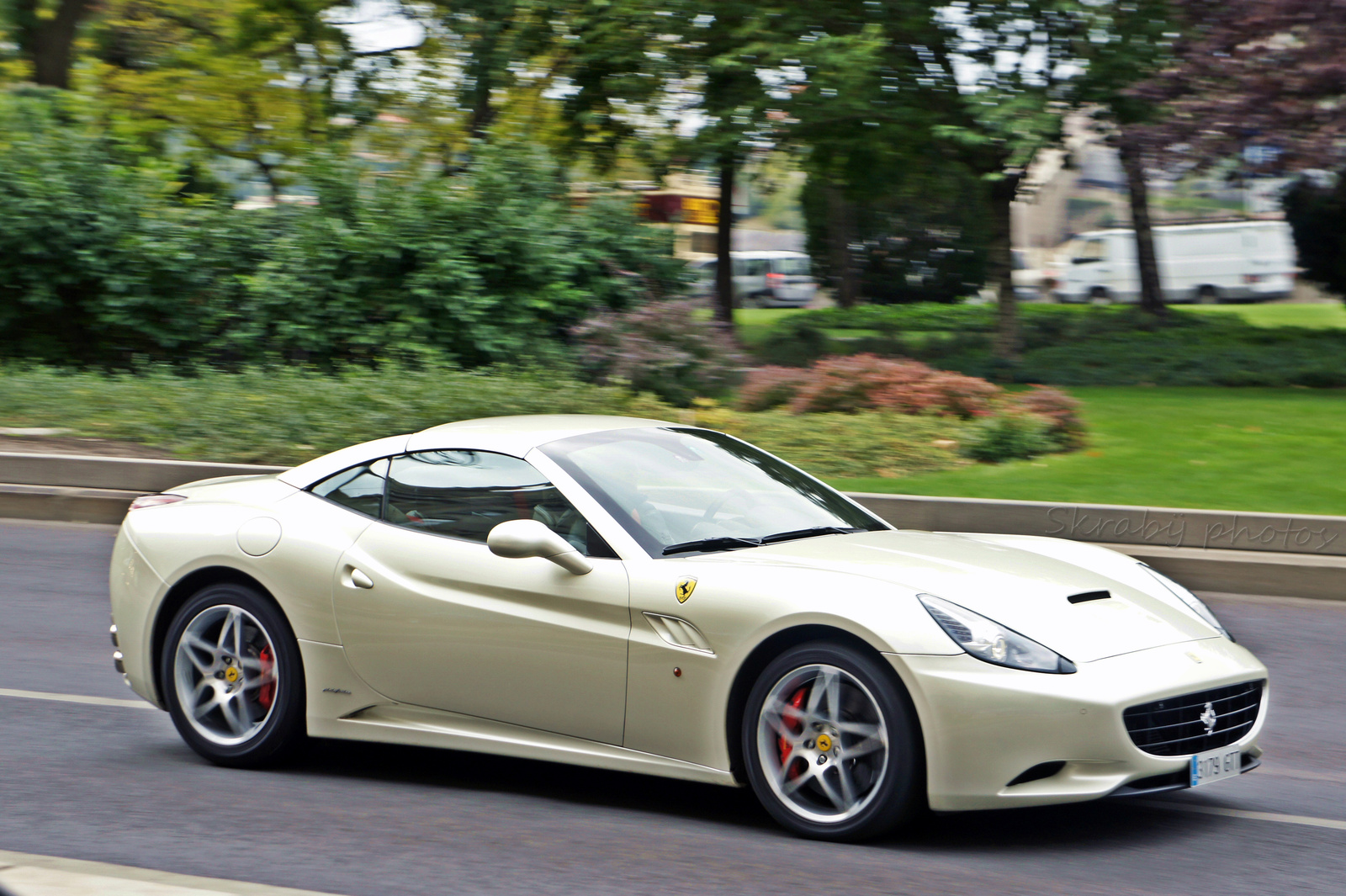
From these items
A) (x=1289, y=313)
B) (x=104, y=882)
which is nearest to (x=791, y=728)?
(x=104, y=882)

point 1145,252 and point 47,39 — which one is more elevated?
point 47,39

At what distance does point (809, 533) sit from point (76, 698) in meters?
3.69

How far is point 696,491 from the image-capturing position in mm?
5320

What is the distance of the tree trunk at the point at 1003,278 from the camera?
2253 cm

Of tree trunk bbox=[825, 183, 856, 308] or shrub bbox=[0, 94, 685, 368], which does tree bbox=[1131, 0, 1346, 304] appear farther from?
tree trunk bbox=[825, 183, 856, 308]

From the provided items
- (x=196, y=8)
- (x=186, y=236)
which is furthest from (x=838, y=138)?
(x=196, y=8)

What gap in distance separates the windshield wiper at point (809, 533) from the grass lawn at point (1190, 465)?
6.71m

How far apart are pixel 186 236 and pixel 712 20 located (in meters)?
8.17

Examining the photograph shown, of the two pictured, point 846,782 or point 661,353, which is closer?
point 846,782

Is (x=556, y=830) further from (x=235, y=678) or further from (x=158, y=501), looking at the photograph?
(x=158, y=501)

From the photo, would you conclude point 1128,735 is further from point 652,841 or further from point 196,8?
point 196,8

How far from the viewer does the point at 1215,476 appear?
13055 millimetres

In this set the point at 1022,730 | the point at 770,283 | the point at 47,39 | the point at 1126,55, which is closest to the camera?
the point at 1022,730

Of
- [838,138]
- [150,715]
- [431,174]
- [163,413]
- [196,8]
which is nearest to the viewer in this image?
[150,715]
